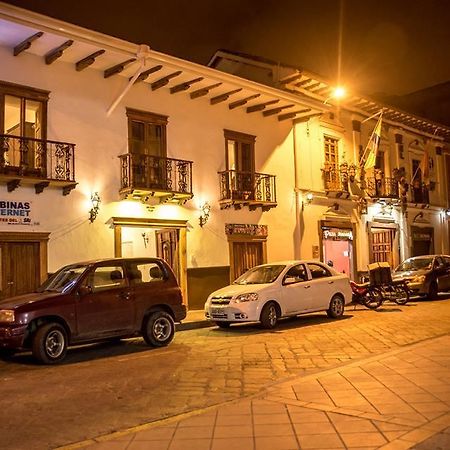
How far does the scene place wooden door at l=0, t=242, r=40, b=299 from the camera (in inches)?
545

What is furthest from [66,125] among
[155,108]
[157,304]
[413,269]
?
[413,269]

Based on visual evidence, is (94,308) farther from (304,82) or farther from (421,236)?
(421,236)

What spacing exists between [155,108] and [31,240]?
19.0ft

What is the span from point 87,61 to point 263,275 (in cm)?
740

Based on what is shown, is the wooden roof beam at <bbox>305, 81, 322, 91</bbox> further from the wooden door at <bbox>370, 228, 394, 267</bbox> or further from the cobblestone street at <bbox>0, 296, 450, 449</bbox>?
the cobblestone street at <bbox>0, 296, 450, 449</bbox>

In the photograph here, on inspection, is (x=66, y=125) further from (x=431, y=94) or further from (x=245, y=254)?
(x=431, y=94)

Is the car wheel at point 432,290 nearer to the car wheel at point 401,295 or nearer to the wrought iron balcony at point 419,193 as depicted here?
the car wheel at point 401,295

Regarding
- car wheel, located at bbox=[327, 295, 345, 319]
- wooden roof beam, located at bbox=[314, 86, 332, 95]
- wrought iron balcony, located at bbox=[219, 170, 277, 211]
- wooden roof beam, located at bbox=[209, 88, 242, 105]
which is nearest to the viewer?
car wheel, located at bbox=[327, 295, 345, 319]

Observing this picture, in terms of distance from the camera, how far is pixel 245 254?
66.0 ft

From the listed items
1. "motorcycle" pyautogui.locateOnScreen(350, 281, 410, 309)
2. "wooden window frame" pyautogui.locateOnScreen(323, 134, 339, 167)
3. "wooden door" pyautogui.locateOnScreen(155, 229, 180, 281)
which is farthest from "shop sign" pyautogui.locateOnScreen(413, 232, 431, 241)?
"wooden door" pyautogui.locateOnScreen(155, 229, 180, 281)

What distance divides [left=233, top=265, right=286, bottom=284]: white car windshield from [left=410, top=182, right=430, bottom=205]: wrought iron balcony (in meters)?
16.1

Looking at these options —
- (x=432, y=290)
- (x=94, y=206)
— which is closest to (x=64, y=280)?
(x=94, y=206)

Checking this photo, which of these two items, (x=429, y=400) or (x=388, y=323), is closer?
A: (x=429, y=400)

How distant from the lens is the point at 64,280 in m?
11.0
